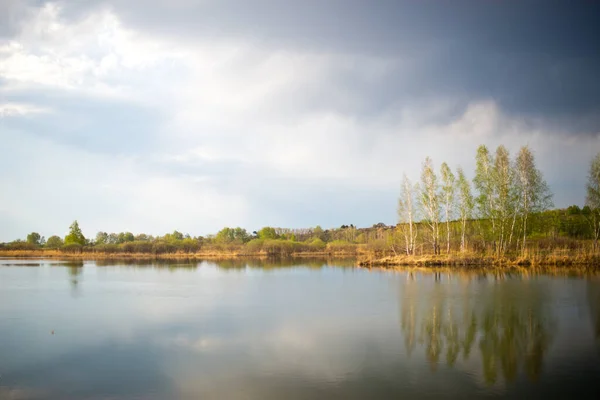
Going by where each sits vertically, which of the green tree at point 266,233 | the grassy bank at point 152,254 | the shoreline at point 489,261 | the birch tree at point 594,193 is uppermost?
the birch tree at point 594,193

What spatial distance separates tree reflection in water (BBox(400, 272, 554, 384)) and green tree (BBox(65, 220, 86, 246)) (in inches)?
3308

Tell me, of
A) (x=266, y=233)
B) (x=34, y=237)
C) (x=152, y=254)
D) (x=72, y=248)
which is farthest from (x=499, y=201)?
(x=34, y=237)

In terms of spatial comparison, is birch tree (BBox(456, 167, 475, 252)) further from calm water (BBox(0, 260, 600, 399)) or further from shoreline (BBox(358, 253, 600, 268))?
calm water (BBox(0, 260, 600, 399))

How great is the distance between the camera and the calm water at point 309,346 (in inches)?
295

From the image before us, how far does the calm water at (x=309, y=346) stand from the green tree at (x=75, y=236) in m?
73.8

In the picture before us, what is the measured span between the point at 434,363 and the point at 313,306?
8605 millimetres

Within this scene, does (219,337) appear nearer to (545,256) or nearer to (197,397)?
(197,397)

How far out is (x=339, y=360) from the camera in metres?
9.11

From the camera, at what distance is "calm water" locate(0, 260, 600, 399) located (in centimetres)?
748

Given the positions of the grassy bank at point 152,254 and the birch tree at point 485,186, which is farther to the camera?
the grassy bank at point 152,254

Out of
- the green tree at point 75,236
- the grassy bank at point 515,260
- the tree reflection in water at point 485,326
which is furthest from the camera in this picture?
the green tree at point 75,236

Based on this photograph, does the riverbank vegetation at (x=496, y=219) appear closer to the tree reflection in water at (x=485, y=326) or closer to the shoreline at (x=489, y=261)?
the shoreline at (x=489, y=261)

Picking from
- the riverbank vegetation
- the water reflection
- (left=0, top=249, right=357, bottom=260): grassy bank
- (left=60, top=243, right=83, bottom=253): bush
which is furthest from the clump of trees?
(left=60, top=243, right=83, bottom=253): bush

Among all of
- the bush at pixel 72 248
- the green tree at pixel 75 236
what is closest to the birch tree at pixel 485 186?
the bush at pixel 72 248
